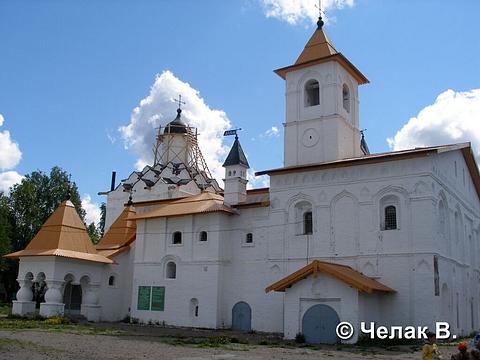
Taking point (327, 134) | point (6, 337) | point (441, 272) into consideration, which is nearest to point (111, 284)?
point (6, 337)

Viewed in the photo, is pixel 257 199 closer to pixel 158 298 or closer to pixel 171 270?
pixel 171 270

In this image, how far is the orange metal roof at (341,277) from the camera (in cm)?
1759

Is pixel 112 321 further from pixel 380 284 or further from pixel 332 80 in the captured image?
pixel 332 80

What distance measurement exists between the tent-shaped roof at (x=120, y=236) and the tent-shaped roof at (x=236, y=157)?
6.39m

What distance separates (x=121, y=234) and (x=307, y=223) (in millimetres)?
11510

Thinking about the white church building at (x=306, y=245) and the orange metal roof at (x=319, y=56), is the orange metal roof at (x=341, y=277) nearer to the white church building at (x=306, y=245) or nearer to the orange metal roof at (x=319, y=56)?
the white church building at (x=306, y=245)

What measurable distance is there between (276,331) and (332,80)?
35.9 ft

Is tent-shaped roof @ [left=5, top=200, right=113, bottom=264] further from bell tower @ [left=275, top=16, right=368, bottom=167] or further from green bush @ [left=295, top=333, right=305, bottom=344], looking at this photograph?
green bush @ [left=295, top=333, right=305, bottom=344]

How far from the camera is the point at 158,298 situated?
83.0 ft

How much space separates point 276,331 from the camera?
21.8 m

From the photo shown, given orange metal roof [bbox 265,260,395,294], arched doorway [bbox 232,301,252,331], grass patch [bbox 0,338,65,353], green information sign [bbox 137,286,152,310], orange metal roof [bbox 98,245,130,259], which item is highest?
orange metal roof [bbox 98,245,130,259]

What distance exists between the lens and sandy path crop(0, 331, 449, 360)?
512 inches

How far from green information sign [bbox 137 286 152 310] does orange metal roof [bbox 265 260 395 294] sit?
847 centimetres

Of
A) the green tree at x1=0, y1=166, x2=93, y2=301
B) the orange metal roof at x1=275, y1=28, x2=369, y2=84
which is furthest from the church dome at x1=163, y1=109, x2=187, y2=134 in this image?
the orange metal roof at x1=275, y1=28, x2=369, y2=84
